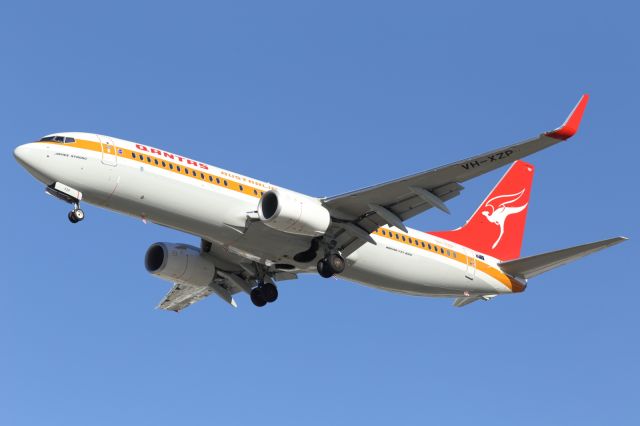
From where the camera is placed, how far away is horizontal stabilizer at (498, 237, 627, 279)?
125 ft

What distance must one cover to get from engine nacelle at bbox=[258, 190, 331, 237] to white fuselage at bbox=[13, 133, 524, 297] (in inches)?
36.2

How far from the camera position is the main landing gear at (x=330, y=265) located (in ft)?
126

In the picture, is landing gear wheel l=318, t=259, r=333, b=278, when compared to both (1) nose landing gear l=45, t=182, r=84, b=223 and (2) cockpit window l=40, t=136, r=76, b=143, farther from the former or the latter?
(2) cockpit window l=40, t=136, r=76, b=143

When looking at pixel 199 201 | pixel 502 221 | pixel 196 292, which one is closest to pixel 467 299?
pixel 502 221

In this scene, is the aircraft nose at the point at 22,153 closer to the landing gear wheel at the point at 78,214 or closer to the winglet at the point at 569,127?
the landing gear wheel at the point at 78,214

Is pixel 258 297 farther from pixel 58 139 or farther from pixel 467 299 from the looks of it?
pixel 58 139

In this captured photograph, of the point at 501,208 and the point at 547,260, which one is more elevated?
the point at 501,208

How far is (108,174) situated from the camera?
3522 centimetres

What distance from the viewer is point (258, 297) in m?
42.0

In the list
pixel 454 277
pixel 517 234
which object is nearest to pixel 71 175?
pixel 454 277

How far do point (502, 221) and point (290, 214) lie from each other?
14.2 metres

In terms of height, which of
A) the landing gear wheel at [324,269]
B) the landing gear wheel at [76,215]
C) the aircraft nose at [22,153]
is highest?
the landing gear wheel at [324,269]

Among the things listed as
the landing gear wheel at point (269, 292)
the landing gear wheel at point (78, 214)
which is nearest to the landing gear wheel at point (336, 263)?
the landing gear wheel at point (269, 292)

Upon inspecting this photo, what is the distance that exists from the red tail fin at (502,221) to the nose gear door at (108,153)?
47.5 ft
